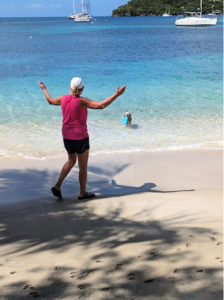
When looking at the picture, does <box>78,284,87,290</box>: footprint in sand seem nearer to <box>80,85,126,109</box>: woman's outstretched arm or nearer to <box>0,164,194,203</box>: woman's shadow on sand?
<box>80,85,126,109</box>: woman's outstretched arm

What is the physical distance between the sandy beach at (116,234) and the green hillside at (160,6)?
15322 cm

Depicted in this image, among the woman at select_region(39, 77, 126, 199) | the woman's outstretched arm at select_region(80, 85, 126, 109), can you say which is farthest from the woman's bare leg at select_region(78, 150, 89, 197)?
the woman's outstretched arm at select_region(80, 85, 126, 109)

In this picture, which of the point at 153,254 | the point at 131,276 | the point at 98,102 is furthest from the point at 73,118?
the point at 131,276

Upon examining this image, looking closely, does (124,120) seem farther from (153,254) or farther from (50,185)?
(153,254)

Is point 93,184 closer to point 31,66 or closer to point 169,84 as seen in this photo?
point 169,84

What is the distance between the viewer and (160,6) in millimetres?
178625

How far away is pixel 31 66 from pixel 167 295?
24.6m

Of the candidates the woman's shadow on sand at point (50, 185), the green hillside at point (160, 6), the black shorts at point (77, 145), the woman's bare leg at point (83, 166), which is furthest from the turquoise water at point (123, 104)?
the green hillside at point (160, 6)

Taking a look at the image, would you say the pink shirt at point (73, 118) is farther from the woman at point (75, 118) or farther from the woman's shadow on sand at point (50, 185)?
the woman's shadow on sand at point (50, 185)

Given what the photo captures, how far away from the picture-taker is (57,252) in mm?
3607

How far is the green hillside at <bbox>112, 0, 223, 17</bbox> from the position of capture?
5955 inches

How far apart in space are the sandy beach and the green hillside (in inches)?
6032

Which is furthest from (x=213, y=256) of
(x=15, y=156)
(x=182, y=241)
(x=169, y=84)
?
(x=169, y=84)

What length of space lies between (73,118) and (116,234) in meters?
1.73
